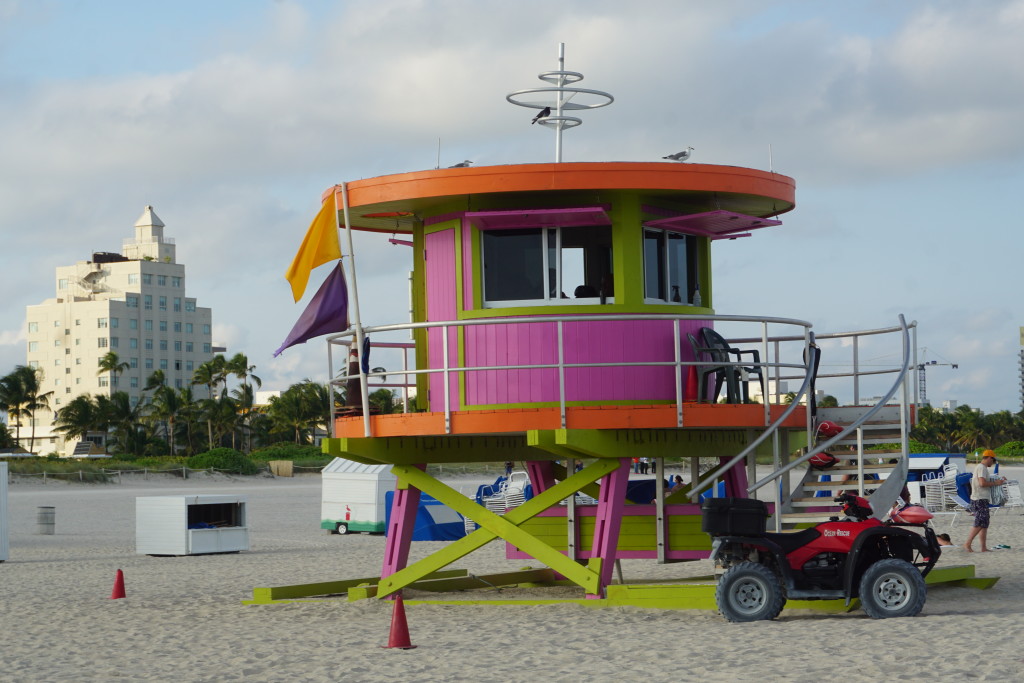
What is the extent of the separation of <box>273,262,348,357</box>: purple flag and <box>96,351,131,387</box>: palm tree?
Result: 12678 cm

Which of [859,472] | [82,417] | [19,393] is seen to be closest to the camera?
[859,472]

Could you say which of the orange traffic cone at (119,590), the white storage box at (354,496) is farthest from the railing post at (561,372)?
the white storage box at (354,496)

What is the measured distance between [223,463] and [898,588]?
72987mm

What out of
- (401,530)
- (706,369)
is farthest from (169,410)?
(706,369)

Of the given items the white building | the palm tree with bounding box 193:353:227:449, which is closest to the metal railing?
the palm tree with bounding box 193:353:227:449

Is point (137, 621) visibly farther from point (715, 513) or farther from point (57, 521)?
point (57, 521)

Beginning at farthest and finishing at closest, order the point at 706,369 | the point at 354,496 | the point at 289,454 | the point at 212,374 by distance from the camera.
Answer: the point at 212,374 → the point at 289,454 → the point at 354,496 → the point at 706,369

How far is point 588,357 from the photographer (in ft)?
50.4

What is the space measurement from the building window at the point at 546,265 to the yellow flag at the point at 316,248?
1.81 metres

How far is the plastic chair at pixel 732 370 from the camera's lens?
50.3 ft

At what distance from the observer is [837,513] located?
49.6 ft

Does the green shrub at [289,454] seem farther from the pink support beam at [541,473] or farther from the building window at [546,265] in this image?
the building window at [546,265]

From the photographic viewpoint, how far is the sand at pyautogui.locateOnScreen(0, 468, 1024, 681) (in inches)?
449

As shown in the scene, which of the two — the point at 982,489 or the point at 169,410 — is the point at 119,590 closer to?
the point at 982,489
